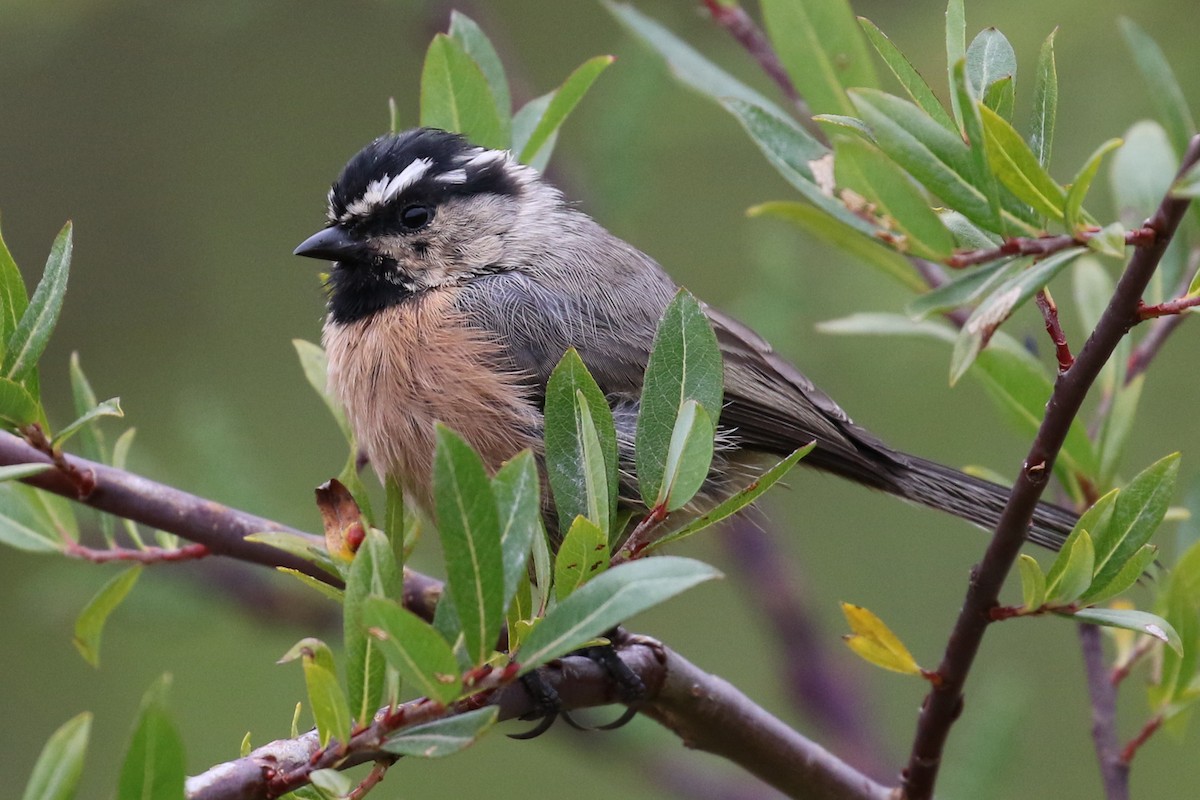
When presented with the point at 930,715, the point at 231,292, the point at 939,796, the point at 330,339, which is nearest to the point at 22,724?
the point at 231,292

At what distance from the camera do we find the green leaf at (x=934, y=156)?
175cm

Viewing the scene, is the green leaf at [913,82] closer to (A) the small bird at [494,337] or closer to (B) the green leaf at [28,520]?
(A) the small bird at [494,337]

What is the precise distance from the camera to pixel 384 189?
3.48m

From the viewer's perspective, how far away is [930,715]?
2.26 m

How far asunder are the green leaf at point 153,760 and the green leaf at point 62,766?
0.07 m

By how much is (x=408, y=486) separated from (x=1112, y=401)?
1557mm

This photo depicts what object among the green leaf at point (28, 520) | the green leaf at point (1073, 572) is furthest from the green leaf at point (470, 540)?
the green leaf at point (28, 520)

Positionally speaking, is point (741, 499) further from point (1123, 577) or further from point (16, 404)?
point (16, 404)

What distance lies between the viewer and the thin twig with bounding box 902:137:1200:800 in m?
1.61

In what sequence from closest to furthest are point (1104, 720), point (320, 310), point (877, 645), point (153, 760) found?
1. point (153, 760)
2. point (877, 645)
3. point (1104, 720)
4. point (320, 310)

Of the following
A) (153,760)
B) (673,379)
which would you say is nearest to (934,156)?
(673,379)

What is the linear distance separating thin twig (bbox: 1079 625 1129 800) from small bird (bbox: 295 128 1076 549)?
0.25m

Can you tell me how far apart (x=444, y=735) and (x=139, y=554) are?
116 centimetres

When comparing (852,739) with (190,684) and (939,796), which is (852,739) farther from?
(190,684)
